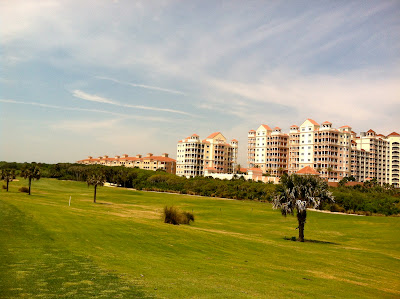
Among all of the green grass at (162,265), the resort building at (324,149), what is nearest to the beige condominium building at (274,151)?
the resort building at (324,149)

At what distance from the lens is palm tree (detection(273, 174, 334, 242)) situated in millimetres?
41938

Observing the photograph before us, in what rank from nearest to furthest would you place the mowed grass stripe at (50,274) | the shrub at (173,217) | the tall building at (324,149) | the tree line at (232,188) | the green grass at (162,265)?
the mowed grass stripe at (50,274) → the green grass at (162,265) → the shrub at (173,217) → the tree line at (232,188) → the tall building at (324,149)

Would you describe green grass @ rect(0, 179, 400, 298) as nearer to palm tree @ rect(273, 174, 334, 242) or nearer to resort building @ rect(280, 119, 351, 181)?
palm tree @ rect(273, 174, 334, 242)

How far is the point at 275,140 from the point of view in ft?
626

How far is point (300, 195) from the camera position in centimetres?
4247

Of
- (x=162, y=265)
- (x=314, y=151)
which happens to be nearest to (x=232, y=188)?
(x=314, y=151)

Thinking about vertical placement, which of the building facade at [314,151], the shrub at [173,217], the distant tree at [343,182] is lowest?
the shrub at [173,217]

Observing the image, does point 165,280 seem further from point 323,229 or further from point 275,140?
point 275,140

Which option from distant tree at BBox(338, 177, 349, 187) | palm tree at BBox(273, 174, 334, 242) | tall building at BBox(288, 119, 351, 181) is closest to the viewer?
palm tree at BBox(273, 174, 334, 242)

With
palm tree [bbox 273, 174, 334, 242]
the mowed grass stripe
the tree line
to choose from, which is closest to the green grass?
the mowed grass stripe

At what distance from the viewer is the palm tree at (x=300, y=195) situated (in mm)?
41938

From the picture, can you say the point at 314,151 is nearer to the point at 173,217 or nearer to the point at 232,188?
the point at 232,188

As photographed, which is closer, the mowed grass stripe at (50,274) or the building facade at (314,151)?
the mowed grass stripe at (50,274)

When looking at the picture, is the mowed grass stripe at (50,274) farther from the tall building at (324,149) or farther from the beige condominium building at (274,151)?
the beige condominium building at (274,151)
